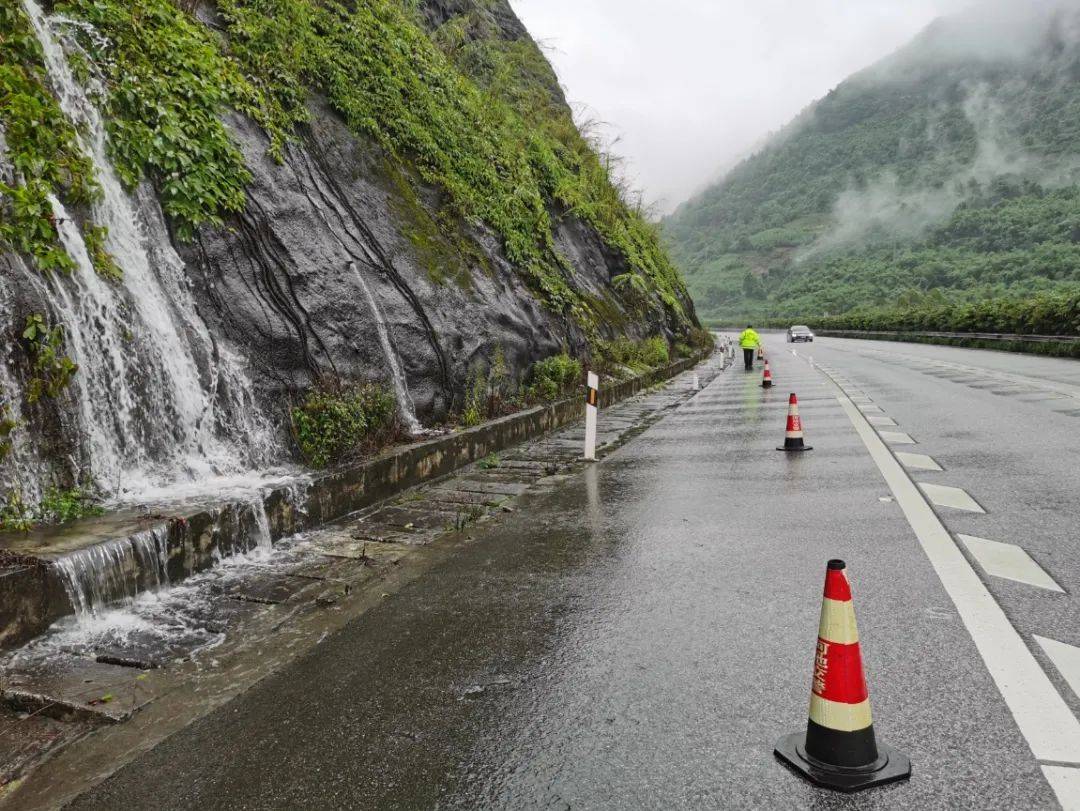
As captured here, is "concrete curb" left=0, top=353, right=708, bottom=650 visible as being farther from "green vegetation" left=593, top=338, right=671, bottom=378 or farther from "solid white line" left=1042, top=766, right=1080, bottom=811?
"green vegetation" left=593, top=338, right=671, bottom=378

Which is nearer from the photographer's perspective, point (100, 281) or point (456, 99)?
point (100, 281)

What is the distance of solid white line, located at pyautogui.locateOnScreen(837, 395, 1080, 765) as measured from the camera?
8.93 feet

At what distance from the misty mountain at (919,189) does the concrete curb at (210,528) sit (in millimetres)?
72215

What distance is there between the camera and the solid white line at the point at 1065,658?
3.12 m

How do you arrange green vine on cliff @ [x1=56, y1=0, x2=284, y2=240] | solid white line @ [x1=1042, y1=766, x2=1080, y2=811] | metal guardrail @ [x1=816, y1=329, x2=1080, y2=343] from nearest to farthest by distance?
solid white line @ [x1=1042, y1=766, x2=1080, y2=811] → green vine on cliff @ [x1=56, y1=0, x2=284, y2=240] → metal guardrail @ [x1=816, y1=329, x2=1080, y2=343]

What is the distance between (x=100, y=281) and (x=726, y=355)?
3228 cm

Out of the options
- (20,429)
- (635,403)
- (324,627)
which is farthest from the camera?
(635,403)

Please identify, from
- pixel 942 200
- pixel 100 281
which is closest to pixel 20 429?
pixel 100 281

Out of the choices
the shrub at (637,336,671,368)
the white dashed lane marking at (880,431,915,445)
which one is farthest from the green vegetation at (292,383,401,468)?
the shrub at (637,336,671,368)

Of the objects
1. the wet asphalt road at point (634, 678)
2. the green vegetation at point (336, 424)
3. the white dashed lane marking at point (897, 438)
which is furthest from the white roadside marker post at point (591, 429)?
the white dashed lane marking at point (897, 438)

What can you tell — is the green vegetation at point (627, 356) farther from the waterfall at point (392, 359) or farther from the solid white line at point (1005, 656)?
the solid white line at point (1005, 656)

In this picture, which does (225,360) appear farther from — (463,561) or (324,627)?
(324,627)

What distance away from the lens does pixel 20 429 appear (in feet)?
16.7

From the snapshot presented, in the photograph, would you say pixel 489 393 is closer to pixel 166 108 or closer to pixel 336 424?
pixel 336 424
